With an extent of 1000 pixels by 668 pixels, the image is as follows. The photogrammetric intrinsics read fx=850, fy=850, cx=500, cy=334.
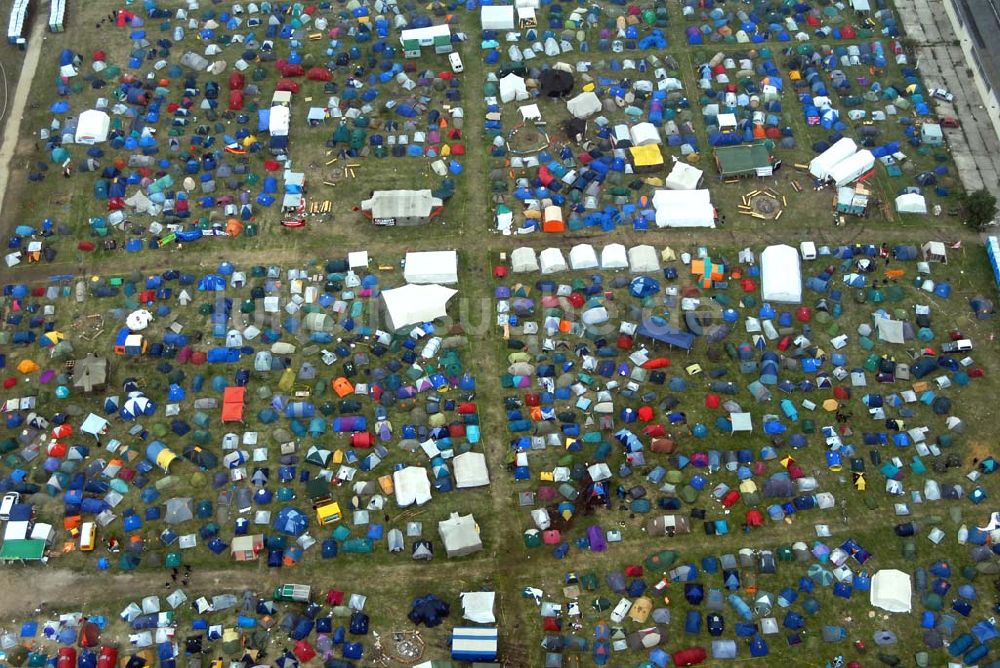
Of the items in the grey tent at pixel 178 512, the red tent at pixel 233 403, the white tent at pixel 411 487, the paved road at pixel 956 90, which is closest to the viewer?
the grey tent at pixel 178 512

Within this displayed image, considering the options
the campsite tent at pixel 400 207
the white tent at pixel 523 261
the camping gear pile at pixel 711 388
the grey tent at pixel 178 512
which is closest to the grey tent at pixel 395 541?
the camping gear pile at pixel 711 388

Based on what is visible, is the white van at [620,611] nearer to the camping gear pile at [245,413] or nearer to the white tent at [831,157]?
the camping gear pile at [245,413]

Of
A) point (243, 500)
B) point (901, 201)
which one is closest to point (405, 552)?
point (243, 500)

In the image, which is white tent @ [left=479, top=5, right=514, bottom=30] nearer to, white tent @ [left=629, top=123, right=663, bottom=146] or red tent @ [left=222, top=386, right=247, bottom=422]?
white tent @ [left=629, top=123, right=663, bottom=146]

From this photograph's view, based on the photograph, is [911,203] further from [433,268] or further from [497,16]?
[497,16]

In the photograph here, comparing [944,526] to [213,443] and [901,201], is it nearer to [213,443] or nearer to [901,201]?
[901,201]

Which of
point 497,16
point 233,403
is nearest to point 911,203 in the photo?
point 497,16
